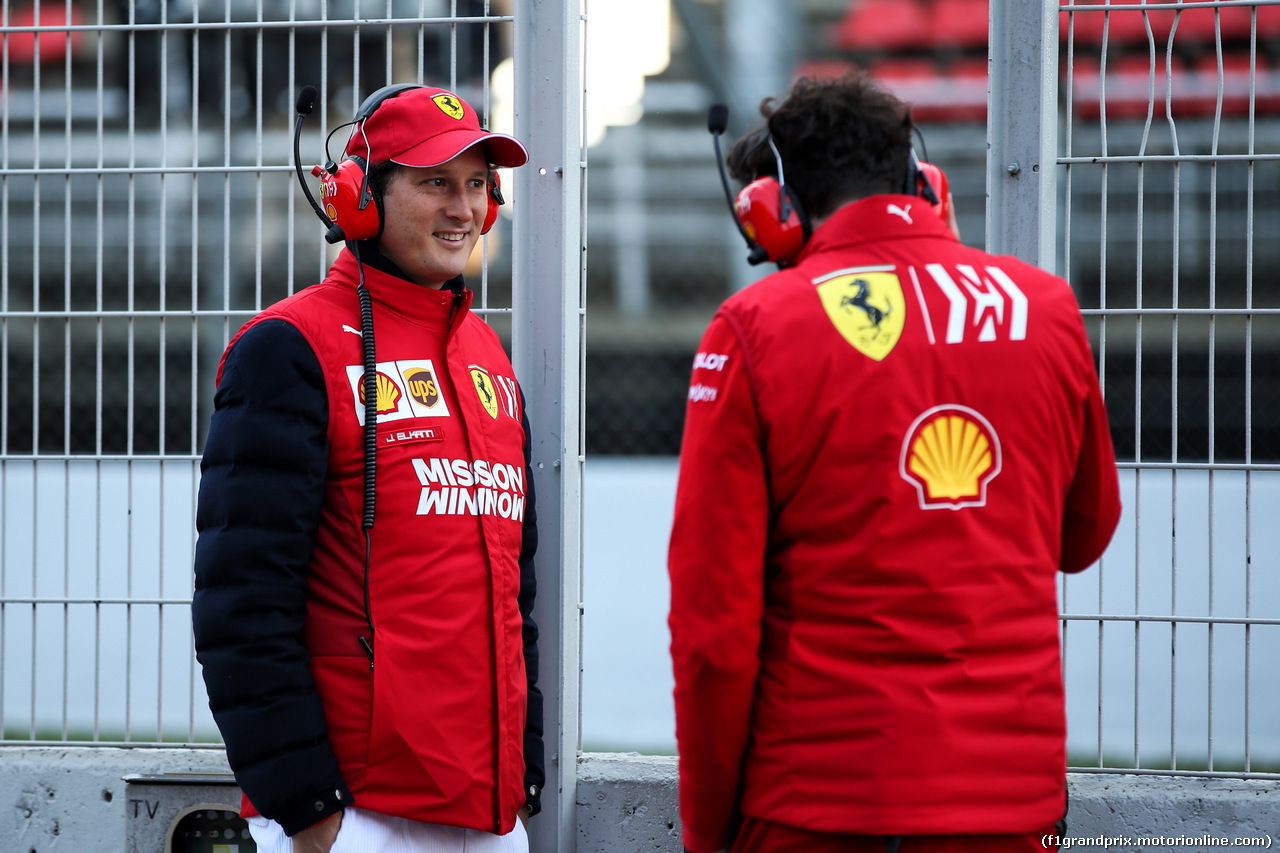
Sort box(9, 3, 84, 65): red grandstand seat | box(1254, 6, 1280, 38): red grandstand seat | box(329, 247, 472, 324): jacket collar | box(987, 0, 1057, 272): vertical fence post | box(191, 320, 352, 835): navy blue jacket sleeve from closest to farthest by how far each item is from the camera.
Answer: box(191, 320, 352, 835): navy blue jacket sleeve → box(329, 247, 472, 324): jacket collar → box(987, 0, 1057, 272): vertical fence post → box(1254, 6, 1280, 38): red grandstand seat → box(9, 3, 84, 65): red grandstand seat

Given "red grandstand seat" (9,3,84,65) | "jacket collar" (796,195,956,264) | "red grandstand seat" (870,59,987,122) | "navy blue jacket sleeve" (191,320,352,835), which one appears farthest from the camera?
"red grandstand seat" (870,59,987,122)

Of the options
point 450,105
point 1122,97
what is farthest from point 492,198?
point 1122,97

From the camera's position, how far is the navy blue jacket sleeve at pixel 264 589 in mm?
1509

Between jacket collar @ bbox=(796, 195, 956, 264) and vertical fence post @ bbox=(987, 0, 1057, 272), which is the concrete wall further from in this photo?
jacket collar @ bbox=(796, 195, 956, 264)

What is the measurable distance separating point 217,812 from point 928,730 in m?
1.71

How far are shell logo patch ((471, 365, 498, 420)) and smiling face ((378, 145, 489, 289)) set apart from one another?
0.54 feet

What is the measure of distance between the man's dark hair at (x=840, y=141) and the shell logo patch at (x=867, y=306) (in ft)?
0.47

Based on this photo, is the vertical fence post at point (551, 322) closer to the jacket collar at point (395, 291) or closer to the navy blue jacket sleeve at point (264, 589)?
the jacket collar at point (395, 291)

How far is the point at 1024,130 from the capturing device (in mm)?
2221

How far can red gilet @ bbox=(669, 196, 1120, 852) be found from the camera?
1.29 metres

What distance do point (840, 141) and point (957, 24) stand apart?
12.1 meters

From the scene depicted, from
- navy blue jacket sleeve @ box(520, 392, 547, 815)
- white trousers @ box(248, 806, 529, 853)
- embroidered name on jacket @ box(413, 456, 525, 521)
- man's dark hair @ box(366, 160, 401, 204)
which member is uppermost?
man's dark hair @ box(366, 160, 401, 204)

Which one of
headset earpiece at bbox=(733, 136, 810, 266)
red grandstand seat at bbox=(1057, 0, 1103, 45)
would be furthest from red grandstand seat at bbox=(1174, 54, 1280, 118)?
headset earpiece at bbox=(733, 136, 810, 266)

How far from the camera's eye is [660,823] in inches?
92.7
